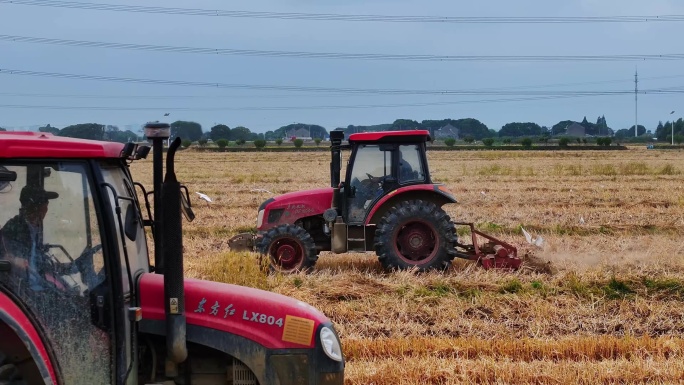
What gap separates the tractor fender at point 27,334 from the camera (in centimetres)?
421

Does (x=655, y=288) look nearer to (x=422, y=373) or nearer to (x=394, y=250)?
(x=394, y=250)

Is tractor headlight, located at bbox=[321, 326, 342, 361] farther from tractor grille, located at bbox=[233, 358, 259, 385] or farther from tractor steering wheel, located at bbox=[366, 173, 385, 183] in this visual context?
tractor steering wheel, located at bbox=[366, 173, 385, 183]

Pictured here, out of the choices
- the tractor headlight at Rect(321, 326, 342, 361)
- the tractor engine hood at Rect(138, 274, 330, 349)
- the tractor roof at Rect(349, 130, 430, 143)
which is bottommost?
the tractor headlight at Rect(321, 326, 342, 361)

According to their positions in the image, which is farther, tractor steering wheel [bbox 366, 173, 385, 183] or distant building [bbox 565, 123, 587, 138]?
distant building [bbox 565, 123, 587, 138]

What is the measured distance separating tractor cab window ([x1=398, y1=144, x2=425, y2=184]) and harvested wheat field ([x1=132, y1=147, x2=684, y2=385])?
4.31 ft

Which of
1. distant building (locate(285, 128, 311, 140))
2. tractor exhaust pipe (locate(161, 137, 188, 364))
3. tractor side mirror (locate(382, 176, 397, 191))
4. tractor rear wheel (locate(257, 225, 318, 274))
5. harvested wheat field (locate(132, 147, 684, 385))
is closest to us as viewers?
tractor exhaust pipe (locate(161, 137, 188, 364))

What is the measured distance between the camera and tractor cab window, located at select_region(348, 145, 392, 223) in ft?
37.7

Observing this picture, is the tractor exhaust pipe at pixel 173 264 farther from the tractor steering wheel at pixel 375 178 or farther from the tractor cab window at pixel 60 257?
the tractor steering wheel at pixel 375 178

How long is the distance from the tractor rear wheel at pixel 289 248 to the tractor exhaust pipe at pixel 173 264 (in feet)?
22.0

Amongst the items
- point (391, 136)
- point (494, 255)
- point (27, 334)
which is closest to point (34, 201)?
point (27, 334)

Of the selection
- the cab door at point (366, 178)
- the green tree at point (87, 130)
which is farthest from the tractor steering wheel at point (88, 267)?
the cab door at point (366, 178)

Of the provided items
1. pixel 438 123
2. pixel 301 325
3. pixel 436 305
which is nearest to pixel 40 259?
pixel 301 325

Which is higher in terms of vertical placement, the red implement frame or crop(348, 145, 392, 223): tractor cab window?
crop(348, 145, 392, 223): tractor cab window

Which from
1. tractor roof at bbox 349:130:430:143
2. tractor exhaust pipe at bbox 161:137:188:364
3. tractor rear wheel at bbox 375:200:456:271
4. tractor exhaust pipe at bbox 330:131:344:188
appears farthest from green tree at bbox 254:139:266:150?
tractor exhaust pipe at bbox 161:137:188:364
